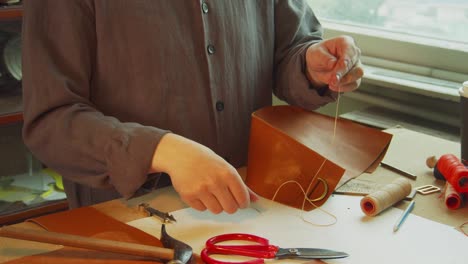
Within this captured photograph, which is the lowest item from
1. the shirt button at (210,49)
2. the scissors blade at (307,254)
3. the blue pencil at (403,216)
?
the blue pencil at (403,216)

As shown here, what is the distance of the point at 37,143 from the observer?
81 centimetres

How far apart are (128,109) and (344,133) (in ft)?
1.15

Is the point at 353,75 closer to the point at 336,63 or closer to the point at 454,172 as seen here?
the point at 336,63

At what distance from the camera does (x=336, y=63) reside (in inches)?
35.0

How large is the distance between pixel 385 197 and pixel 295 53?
→ 305 millimetres

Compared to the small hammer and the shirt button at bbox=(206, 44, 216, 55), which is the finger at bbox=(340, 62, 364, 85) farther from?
the small hammer

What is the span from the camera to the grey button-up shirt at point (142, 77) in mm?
Result: 772

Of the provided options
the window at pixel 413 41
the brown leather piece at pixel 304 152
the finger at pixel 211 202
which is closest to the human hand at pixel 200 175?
the finger at pixel 211 202

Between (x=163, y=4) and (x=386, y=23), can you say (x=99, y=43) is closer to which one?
(x=163, y=4)

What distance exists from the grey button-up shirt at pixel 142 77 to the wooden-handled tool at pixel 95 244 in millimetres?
106

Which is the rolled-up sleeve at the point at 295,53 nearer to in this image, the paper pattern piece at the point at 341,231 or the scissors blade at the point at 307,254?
the paper pattern piece at the point at 341,231

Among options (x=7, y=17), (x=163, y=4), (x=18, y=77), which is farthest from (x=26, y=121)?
(x=18, y=77)

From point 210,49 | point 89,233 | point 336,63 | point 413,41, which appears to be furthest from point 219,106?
point 413,41

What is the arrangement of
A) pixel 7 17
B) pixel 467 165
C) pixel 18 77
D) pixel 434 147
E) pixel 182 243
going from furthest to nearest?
pixel 18 77 → pixel 7 17 → pixel 434 147 → pixel 467 165 → pixel 182 243
